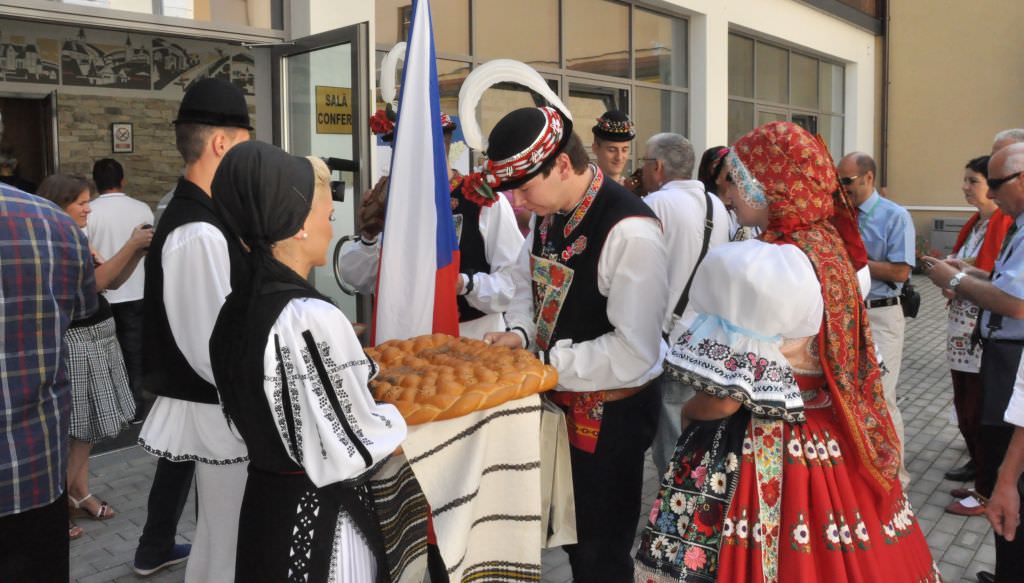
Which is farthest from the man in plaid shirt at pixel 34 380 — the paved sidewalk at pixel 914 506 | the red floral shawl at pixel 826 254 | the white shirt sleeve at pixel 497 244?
the red floral shawl at pixel 826 254

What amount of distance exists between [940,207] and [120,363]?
15.4 m

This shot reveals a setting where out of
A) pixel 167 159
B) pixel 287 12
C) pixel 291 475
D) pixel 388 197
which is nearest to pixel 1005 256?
pixel 388 197

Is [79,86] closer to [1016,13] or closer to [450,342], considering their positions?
[450,342]

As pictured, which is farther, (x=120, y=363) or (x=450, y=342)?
(x=120, y=363)

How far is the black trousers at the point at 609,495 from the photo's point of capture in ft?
8.80

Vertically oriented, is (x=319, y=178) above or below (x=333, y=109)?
below

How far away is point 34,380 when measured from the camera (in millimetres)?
2119

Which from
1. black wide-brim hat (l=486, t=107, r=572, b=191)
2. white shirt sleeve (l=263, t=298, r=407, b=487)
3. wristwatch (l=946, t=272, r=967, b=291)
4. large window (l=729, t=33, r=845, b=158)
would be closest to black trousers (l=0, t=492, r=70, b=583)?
white shirt sleeve (l=263, t=298, r=407, b=487)

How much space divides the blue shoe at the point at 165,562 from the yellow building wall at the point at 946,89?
1535 cm

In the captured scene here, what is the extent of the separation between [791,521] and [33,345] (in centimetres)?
199

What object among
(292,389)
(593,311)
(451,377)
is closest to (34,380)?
(292,389)

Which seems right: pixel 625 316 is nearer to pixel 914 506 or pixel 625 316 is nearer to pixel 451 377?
pixel 451 377

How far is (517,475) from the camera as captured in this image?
2354 mm

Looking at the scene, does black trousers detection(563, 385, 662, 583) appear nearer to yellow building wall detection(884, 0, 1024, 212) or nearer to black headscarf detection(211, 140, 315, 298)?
black headscarf detection(211, 140, 315, 298)
